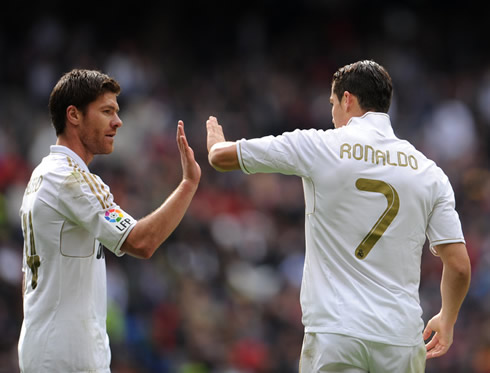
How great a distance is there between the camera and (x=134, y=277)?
9.98m

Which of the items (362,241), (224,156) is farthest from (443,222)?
(224,156)

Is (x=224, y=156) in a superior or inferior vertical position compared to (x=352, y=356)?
superior

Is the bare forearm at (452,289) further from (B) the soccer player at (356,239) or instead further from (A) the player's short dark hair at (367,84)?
(A) the player's short dark hair at (367,84)

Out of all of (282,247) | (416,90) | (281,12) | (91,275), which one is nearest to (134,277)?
(282,247)

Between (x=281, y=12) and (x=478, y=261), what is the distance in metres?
7.83

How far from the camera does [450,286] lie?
4.23 metres

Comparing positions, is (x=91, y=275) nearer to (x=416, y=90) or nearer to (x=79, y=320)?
(x=79, y=320)

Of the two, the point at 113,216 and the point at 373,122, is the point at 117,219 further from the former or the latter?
the point at 373,122

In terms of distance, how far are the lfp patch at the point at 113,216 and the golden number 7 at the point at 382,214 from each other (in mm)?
1167

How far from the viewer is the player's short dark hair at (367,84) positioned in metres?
4.20

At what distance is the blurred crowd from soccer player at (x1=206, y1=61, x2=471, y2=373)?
17.5 ft

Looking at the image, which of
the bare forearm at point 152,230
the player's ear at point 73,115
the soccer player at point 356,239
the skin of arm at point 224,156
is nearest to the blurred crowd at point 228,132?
the player's ear at point 73,115

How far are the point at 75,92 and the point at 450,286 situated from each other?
7.13 ft

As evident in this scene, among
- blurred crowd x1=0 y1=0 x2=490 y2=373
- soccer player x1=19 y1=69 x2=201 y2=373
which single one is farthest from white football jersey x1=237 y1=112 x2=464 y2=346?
blurred crowd x1=0 y1=0 x2=490 y2=373
